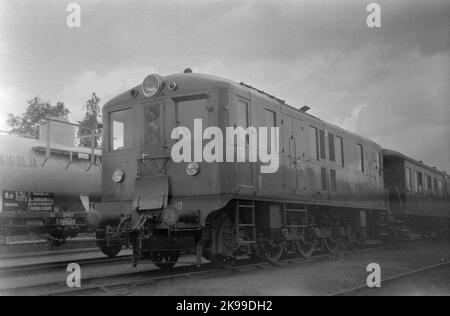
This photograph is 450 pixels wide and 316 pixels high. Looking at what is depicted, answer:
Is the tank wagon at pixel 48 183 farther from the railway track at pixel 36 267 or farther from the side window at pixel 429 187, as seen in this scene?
the side window at pixel 429 187

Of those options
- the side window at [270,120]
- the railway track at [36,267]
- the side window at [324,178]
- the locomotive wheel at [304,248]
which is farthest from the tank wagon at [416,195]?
the railway track at [36,267]

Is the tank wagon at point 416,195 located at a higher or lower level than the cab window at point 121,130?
lower

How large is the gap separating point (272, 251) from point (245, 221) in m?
1.69

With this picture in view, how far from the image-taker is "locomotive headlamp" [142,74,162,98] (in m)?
10.9

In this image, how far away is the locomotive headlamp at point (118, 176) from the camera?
1110cm

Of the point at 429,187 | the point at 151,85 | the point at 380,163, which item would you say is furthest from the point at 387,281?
the point at 429,187

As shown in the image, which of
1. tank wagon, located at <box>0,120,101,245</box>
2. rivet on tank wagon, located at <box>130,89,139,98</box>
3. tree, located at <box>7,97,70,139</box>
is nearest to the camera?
rivet on tank wagon, located at <box>130,89,139,98</box>

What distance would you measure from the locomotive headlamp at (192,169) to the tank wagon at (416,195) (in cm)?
1136

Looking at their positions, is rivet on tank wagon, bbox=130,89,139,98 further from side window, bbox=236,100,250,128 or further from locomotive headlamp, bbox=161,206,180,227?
locomotive headlamp, bbox=161,206,180,227

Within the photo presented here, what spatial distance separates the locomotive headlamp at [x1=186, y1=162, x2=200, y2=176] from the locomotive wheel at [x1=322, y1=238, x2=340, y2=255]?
590 cm

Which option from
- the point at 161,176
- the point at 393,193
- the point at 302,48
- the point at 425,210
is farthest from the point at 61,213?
the point at 425,210

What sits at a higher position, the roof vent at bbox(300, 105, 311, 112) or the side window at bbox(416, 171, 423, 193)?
the roof vent at bbox(300, 105, 311, 112)

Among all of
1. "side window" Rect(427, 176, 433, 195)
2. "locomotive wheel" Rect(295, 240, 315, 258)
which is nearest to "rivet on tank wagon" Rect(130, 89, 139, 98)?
"locomotive wheel" Rect(295, 240, 315, 258)

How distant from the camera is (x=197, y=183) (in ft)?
33.7
